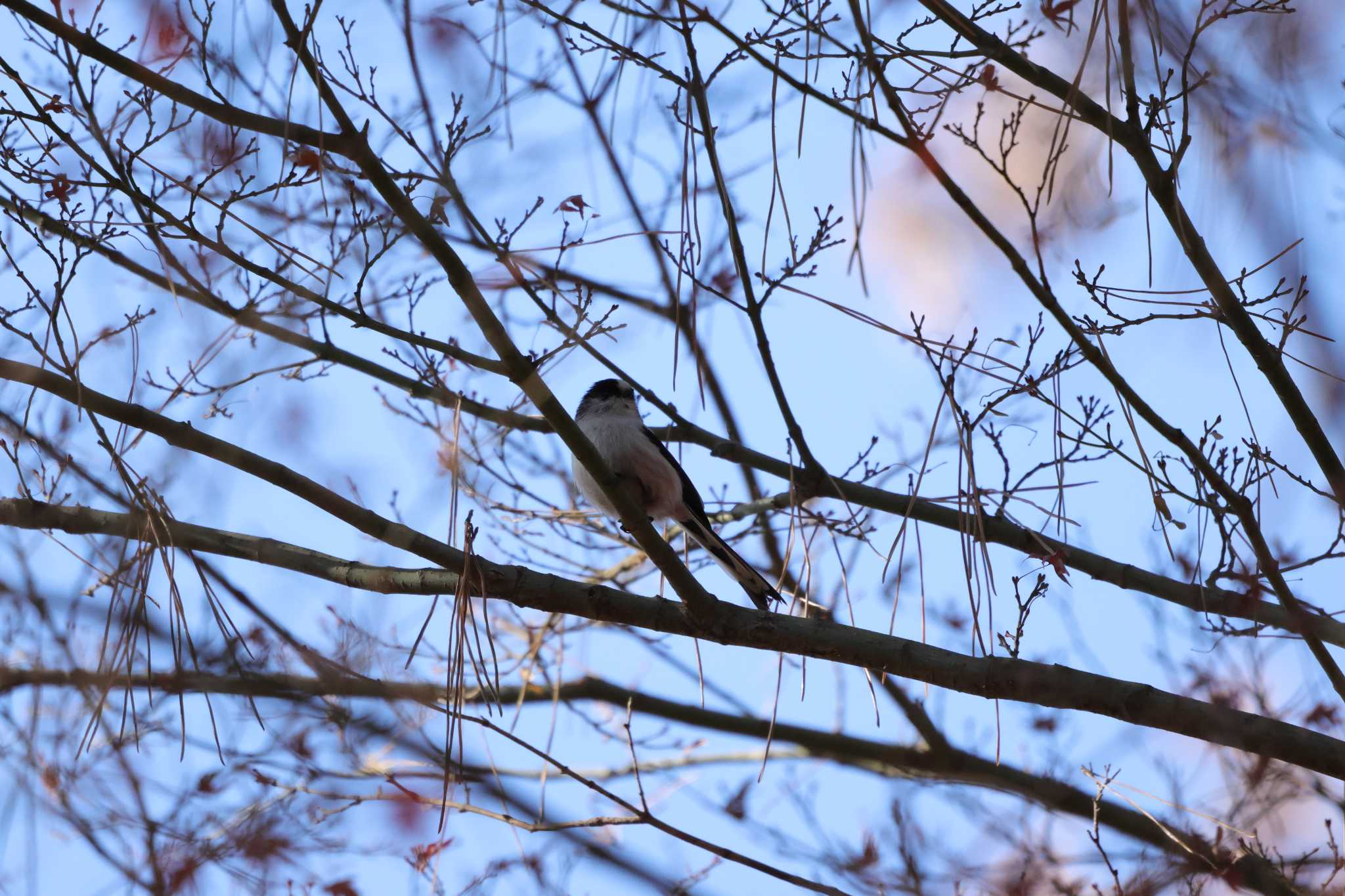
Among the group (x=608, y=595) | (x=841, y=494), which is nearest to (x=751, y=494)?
(x=841, y=494)

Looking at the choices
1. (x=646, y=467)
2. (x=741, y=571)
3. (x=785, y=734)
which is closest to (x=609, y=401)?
(x=646, y=467)

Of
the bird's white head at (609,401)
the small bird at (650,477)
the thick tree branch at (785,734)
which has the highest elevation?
the bird's white head at (609,401)

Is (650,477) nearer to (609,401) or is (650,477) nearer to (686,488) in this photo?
(686,488)

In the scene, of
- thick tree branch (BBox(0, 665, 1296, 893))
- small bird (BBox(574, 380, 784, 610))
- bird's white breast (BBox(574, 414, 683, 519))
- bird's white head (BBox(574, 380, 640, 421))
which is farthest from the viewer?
bird's white head (BBox(574, 380, 640, 421))

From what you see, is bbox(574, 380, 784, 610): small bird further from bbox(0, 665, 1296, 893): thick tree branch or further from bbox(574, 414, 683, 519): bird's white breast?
bbox(0, 665, 1296, 893): thick tree branch

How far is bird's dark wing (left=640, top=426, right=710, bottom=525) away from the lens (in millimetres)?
5379

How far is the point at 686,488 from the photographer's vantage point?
5.43 metres

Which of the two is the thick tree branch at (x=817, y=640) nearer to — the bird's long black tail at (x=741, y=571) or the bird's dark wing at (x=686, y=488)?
the bird's long black tail at (x=741, y=571)

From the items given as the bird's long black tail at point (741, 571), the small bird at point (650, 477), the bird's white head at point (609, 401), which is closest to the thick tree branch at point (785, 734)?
the bird's long black tail at point (741, 571)

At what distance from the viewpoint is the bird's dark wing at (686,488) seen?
17.6ft

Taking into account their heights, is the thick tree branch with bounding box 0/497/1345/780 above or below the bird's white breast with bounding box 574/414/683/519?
below

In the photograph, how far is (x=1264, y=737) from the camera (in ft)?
8.69

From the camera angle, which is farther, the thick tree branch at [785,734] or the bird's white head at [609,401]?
the bird's white head at [609,401]

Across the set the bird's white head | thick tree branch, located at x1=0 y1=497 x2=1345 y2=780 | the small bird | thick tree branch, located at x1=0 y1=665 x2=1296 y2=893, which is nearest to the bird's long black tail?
the small bird
